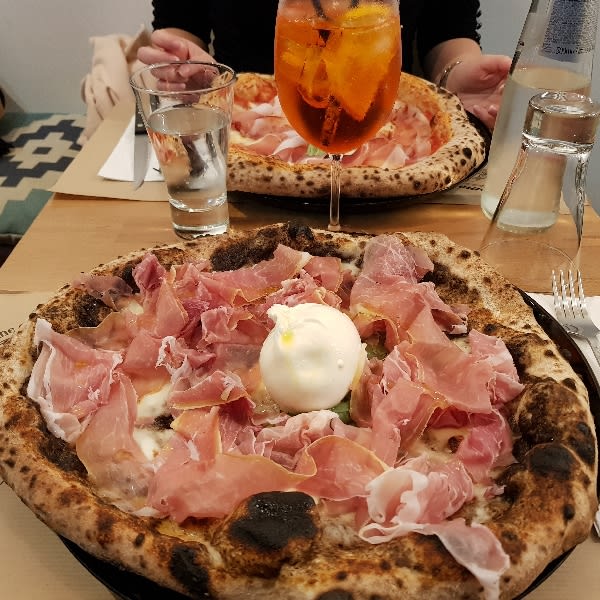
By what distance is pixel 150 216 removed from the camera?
1.55 m

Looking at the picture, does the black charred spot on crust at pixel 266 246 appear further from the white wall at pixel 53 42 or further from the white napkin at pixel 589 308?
the white wall at pixel 53 42

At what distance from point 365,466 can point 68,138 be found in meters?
2.86

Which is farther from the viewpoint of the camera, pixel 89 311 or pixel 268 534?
pixel 89 311

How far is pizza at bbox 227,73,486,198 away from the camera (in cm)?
143

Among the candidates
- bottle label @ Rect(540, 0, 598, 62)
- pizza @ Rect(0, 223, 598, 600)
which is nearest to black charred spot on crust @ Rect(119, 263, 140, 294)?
pizza @ Rect(0, 223, 598, 600)

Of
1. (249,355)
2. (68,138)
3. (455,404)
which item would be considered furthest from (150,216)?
(68,138)

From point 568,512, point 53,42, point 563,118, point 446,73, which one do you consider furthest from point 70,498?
point 53,42

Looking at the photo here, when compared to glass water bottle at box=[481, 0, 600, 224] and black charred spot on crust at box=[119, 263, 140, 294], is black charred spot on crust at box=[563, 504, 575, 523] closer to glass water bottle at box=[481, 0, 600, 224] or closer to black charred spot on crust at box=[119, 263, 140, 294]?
black charred spot on crust at box=[119, 263, 140, 294]

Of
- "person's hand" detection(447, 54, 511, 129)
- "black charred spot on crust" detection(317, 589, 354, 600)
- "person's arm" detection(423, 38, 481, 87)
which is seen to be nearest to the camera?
"black charred spot on crust" detection(317, 589, 354, 600)

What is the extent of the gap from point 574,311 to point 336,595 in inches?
27.2

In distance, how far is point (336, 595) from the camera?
0.61 metres

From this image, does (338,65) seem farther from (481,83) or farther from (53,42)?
(53,42)

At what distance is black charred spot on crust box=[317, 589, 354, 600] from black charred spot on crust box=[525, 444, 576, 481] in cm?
25

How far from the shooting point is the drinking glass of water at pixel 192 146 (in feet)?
4.48
